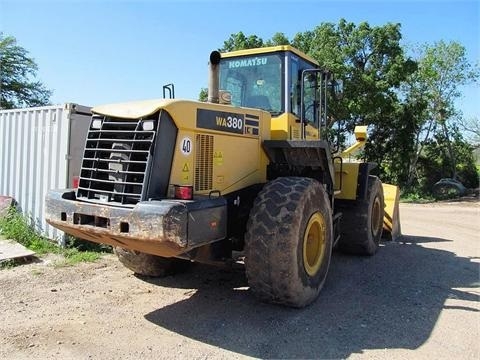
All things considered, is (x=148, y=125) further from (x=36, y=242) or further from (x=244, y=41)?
(x=244, y=41)

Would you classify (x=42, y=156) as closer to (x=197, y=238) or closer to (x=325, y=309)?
(x=197, y=238)

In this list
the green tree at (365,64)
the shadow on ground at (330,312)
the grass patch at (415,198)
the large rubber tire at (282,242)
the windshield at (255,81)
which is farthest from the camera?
the grass patch at (415,198)

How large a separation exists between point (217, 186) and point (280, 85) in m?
1.82

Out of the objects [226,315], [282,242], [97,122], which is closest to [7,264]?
[97,122]

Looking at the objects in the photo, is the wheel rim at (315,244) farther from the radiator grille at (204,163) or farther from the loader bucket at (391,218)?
the loader bucket at (391,218)

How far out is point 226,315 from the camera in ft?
15.9

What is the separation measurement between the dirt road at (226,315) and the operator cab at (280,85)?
6.86 feet

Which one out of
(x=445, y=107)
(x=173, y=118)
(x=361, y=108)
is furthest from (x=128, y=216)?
(x=445, y=107)

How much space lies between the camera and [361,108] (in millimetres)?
19562

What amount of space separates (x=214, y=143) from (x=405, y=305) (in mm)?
2728

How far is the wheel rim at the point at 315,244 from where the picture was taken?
519 cm

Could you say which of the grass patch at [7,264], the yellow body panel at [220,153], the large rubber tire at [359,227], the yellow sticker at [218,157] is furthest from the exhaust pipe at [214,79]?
the grass patch at [7,264]

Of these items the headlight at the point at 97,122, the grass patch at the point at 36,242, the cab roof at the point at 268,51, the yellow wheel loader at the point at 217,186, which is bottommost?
the grass patch at the point at 36,242

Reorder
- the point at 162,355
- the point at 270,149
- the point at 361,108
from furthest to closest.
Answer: the point at 361,108, the point at 270,149, the point at 162,355
